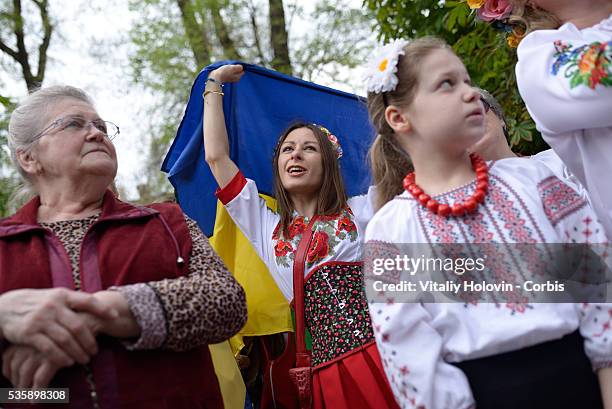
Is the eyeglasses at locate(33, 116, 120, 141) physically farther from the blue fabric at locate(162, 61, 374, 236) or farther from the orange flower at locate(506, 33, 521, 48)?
the orange flower at locate(506, 33, 521, 48)

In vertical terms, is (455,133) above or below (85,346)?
above

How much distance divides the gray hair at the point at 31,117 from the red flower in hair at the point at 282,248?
3.51ft

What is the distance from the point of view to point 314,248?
2.79 metres

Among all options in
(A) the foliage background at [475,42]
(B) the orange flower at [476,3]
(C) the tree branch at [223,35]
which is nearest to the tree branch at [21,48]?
(C) the tree branch at [223,35]

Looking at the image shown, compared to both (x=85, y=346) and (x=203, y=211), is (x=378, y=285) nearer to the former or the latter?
(x=85, y=346)

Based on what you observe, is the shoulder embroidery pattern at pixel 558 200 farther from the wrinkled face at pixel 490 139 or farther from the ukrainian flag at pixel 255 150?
the ukrainian flag at pixel 255 150

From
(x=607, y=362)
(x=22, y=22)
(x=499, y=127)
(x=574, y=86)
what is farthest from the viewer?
(x=22, y=22)

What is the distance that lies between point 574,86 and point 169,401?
54.8 inches

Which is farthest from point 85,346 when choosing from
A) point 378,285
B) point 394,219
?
point 394,219

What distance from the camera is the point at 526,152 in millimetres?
4301

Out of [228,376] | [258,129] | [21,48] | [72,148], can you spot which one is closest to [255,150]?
[258,129]

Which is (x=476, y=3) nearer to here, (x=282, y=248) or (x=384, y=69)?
(x=384, y=69)

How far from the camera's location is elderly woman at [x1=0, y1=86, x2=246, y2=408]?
1.66m

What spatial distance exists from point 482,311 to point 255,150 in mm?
1989
